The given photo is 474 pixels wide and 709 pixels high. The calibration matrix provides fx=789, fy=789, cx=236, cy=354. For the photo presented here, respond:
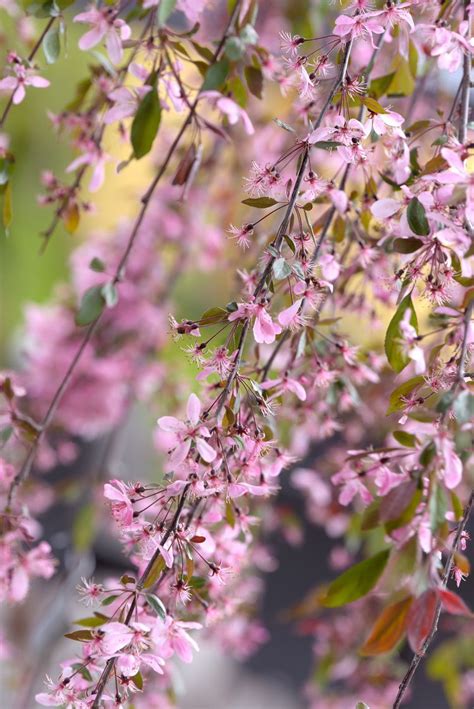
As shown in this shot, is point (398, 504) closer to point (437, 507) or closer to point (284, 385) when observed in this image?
point (437, 507)

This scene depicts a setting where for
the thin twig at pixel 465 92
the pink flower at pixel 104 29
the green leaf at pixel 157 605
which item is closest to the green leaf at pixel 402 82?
the thin twig at pixel 465 92

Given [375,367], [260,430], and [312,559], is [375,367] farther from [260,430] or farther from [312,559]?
[312,559]

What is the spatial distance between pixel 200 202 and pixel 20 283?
1.35 metres

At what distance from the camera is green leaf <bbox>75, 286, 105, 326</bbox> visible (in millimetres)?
623

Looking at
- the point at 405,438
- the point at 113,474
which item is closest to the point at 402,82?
the point at 405,438

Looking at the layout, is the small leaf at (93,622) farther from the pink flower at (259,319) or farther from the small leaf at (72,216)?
the small leaf at (72,216)

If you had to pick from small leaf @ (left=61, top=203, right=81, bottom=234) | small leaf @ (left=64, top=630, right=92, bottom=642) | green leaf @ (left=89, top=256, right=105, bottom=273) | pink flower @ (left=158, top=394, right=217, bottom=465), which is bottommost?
small leaf @ (left=64, top=630, right=92, bottom=642)

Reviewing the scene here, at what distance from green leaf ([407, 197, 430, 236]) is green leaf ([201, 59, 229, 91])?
0.18 meters

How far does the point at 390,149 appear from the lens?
1.80 feet

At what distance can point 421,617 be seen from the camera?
400mm

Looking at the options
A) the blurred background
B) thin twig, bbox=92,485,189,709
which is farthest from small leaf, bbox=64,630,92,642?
the blurred background

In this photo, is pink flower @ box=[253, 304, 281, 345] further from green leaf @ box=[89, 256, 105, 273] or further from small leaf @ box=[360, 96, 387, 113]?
green leaf @ box=[89, 256, 105, 273]

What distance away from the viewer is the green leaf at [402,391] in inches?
18.7

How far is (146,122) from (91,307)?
15 centimetres
